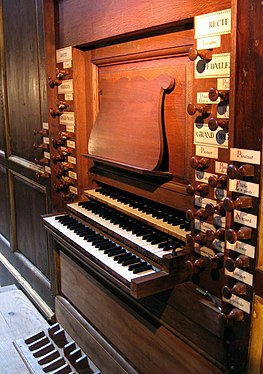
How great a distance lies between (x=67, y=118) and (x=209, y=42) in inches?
48.1

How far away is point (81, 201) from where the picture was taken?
2.47 metres

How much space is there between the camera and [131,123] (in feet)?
6.61

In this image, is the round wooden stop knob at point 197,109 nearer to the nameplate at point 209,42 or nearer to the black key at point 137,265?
the nameplate at point 209,42

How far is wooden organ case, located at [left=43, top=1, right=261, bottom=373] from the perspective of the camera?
136 cm

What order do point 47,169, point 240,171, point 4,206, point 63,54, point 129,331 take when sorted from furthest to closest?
point 4,206 < point 47,169 < point 63,54 < point 129,331 < point 240,171

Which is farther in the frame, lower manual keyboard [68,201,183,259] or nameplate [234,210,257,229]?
lower manual keyboard [68,201,183,259]

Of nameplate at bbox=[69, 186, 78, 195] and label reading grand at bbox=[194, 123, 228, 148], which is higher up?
label reading grand at bbox=[194, 123, 228, 148]

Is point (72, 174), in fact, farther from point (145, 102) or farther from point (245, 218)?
point (245, 218)

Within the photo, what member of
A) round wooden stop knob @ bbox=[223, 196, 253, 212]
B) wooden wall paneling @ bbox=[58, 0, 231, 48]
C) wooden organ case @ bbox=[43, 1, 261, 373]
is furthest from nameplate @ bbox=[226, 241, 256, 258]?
wooden wall paneling @ bbox=[58, 0, 231, 48]

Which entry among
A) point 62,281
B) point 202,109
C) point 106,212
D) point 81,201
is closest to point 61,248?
point 62,281

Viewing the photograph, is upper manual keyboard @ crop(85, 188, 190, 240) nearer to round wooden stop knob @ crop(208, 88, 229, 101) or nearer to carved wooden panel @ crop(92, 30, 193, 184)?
carved wooden panel @ crop(92, 30, 193, 184)

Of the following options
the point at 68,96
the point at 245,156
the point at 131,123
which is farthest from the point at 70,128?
the point at 245,156

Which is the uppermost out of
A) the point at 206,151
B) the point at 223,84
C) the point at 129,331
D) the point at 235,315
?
the point at 223,84

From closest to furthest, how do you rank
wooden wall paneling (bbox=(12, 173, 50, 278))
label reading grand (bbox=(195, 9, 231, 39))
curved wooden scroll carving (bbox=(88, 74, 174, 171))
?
label reading grand (bbox=(195, 9, 231, 39)), curved wooden scroll carving (bbox=(88, 74, 174, 171)), wooden wall paneling (bbox=(12, 173, 50, 278))
